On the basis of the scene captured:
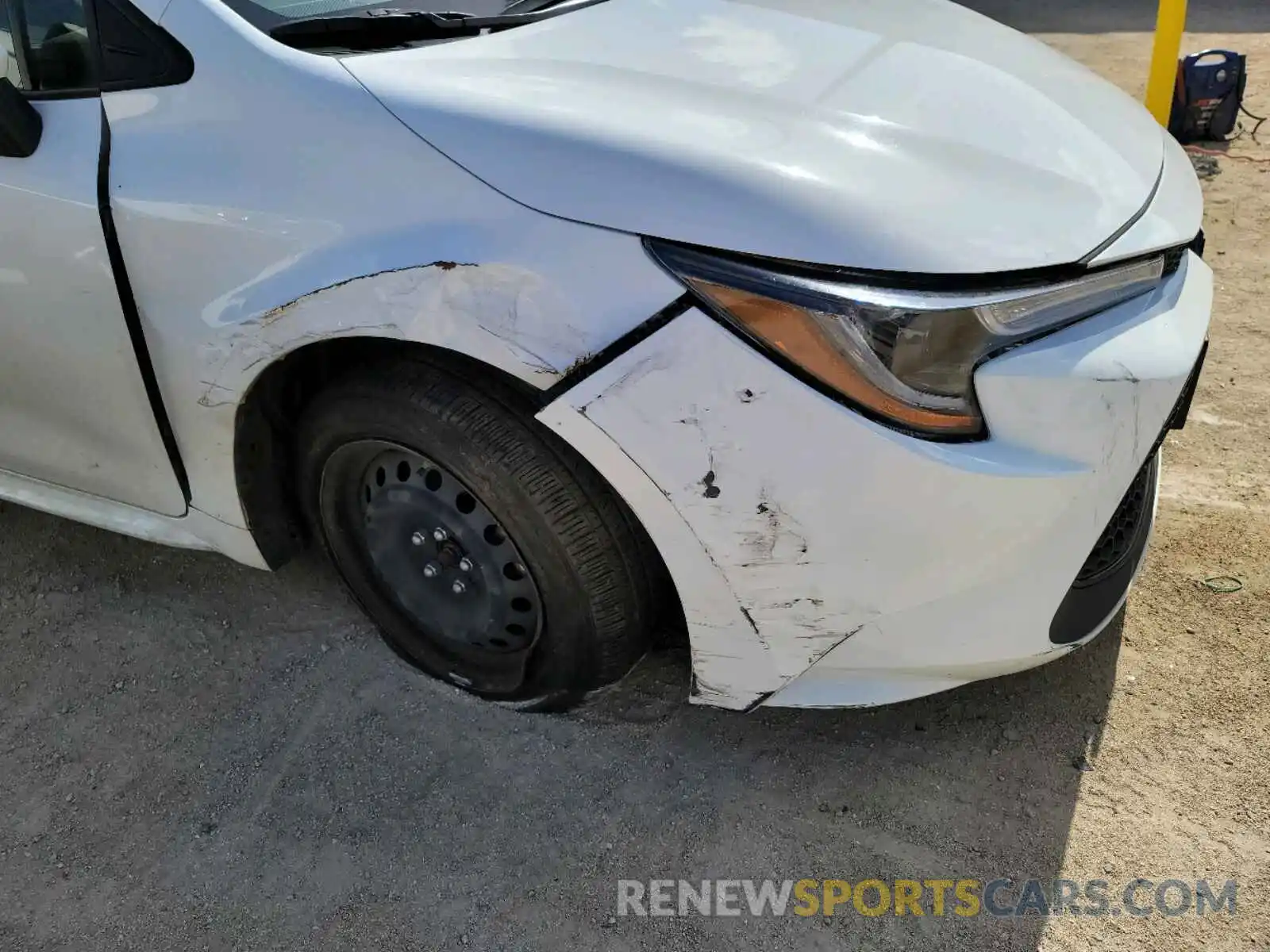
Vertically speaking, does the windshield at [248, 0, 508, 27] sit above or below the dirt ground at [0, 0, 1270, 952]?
above

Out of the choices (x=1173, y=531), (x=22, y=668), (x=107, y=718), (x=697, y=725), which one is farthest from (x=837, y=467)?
(x=22, y=668)

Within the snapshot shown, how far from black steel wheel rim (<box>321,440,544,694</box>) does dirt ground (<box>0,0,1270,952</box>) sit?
0.12 metres

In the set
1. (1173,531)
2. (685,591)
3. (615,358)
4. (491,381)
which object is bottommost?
(1173,531)

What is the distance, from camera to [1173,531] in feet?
8.45

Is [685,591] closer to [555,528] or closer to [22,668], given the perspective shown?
[555,528]

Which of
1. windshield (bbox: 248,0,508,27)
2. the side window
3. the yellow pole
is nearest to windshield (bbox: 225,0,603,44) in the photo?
windshield (bbox: 248,0,508,27)

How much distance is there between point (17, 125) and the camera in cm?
185

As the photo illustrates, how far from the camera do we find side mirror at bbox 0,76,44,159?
1.85 meters

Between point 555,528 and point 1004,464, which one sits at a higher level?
point 1004,464

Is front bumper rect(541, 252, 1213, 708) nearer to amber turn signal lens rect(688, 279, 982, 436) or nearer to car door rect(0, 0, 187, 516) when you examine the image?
amber turn signal lens rect(688, 279, 982, 436)

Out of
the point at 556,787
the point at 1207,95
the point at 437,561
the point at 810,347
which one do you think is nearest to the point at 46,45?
the point at 437,561

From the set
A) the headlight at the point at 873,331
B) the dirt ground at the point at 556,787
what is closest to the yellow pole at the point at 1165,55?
the dirt ground at the point at 556,787

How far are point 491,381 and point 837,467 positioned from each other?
642 millimetres

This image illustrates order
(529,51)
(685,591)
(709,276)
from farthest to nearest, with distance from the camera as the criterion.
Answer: (529,51), (685,591), (709,276)
